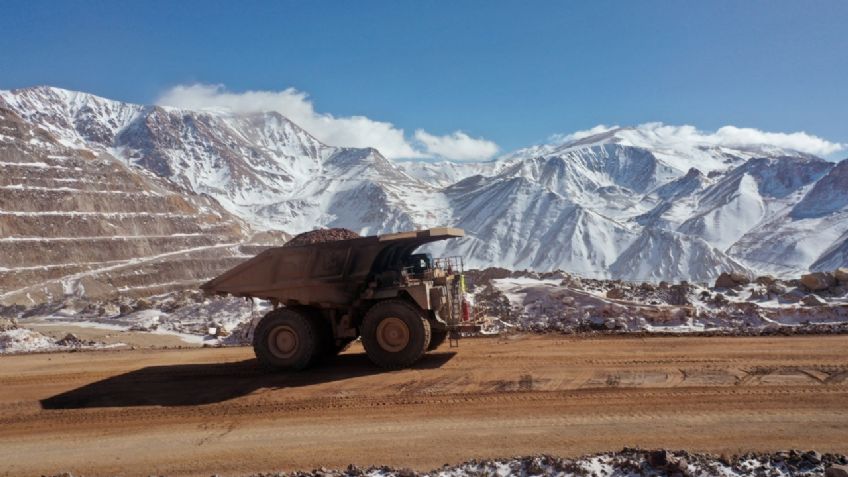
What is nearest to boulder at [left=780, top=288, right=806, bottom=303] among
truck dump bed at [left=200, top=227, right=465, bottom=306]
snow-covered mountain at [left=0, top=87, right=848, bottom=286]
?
truck dump bed at [left=200, top=227, right=465, bottom=306]

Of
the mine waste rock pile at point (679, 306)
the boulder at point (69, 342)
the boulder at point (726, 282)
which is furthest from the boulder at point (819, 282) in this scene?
the boulder at point (69, 342)

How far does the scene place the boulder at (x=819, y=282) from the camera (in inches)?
614

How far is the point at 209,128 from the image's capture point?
6496 inches

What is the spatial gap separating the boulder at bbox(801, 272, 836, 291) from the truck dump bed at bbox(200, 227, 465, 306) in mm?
11114

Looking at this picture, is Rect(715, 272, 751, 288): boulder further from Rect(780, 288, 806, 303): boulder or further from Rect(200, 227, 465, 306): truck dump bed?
Rect(200, 227, 465, 306): truck dump bed

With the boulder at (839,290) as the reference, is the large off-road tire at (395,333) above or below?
above

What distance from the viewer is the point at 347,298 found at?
9609 millimetres

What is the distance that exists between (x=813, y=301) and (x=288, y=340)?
11682 mm

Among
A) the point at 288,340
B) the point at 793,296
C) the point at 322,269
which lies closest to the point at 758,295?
the point at 793,296

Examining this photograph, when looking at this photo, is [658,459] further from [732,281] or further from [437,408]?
[732,281]

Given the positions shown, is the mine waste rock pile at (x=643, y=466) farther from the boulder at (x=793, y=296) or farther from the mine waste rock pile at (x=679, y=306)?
the boulder at (x=793, y=296)

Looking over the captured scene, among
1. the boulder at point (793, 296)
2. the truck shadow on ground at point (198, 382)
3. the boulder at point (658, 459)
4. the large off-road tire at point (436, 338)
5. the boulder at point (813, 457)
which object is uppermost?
the large off-road tire at point (436, 338)

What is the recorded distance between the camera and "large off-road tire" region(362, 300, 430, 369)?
9211mm

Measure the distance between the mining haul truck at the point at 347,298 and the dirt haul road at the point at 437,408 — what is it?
0.42 metres
